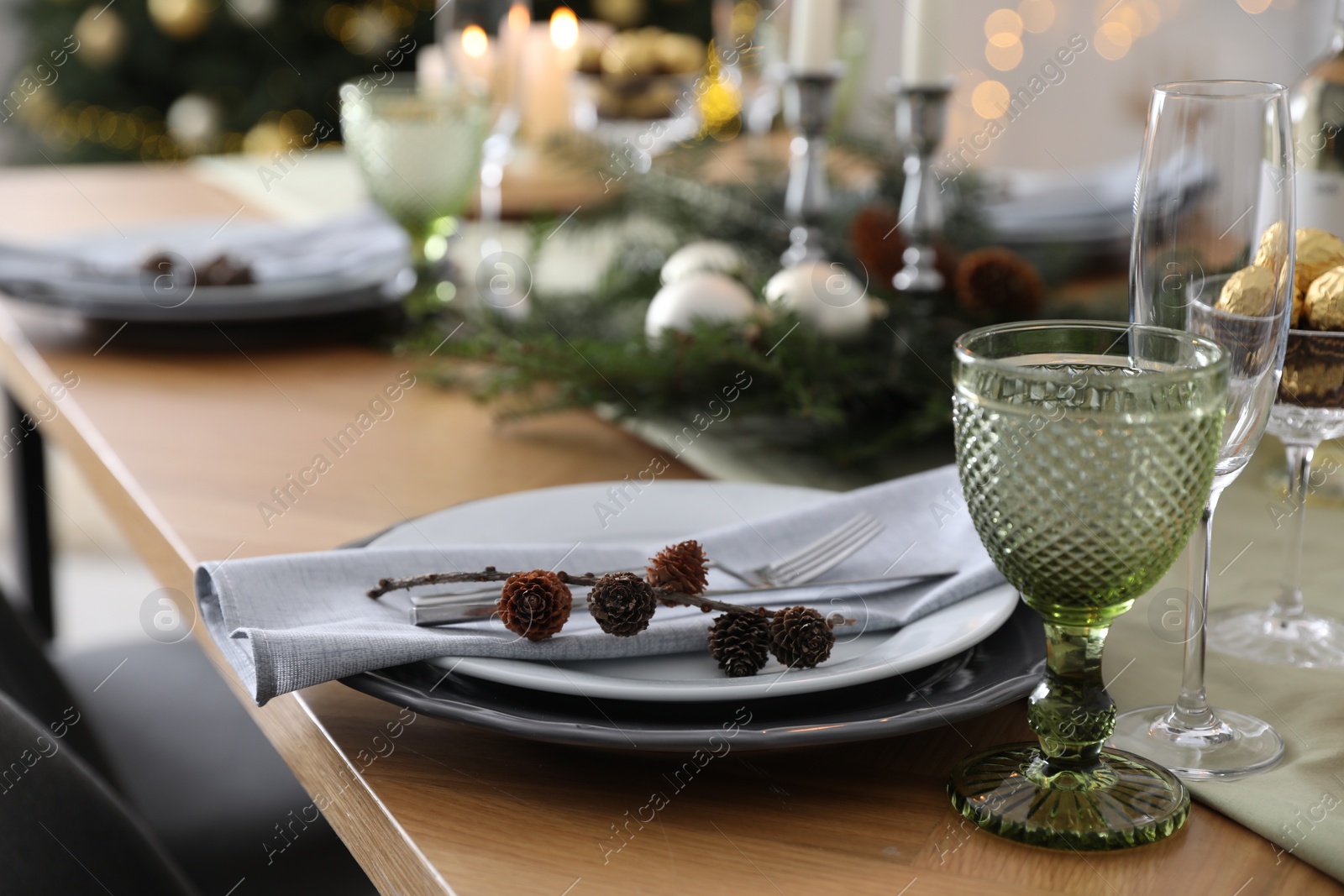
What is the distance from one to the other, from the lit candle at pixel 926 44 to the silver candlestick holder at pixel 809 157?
7 centimetres

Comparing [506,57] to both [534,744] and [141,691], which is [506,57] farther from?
[534,744]

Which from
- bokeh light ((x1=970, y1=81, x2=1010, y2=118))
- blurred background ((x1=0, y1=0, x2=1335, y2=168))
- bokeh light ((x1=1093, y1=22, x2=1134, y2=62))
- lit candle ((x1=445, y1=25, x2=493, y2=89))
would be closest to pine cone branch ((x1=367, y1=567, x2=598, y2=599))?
lit candle ((x1=445, y1=25, x2=493, y2=89))

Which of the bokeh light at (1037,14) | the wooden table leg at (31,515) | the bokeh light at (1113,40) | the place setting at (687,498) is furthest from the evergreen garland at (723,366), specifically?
the bokeh light at (1037,14)

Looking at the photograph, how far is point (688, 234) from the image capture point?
119 cm

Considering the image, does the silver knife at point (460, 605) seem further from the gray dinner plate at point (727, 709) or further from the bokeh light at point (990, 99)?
the bokeh light at point (990, 99)

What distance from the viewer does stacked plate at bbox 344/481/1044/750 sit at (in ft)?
1.57

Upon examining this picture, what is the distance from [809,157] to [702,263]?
0.17 metres

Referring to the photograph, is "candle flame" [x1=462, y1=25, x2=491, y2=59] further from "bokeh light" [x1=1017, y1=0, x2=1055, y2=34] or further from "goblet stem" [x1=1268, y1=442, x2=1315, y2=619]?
"bokeh light" [x1=1017, y1=0, x2=1055, y2=34]

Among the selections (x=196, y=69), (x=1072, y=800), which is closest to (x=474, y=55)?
(x=1072, y=800)

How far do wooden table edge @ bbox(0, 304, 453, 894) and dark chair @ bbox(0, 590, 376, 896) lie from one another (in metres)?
0.17

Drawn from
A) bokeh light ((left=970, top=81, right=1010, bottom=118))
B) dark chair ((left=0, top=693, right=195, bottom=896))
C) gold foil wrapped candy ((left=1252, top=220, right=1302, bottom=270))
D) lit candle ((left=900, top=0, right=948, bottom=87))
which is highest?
lit candle ((left=900, top=0, right=948, bottom=87))

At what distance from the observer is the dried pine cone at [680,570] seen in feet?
1.77

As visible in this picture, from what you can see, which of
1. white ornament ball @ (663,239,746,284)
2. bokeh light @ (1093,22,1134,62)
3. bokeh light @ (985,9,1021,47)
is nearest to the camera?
white ornament ball @ (663,239,746,284)

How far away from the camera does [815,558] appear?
63 centimetres
